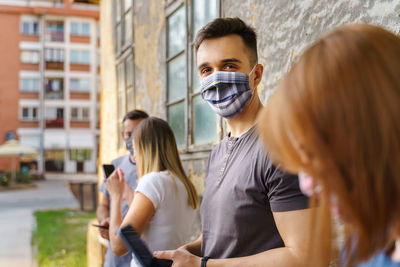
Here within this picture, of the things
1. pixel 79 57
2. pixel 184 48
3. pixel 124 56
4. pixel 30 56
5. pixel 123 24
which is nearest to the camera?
pixel 184 48

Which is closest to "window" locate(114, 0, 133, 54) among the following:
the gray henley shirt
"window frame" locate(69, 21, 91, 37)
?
the gray henley shirt

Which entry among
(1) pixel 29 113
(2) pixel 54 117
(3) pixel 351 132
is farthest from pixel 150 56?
(2) pixel 54 117

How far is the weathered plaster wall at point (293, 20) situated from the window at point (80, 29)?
38.0 m

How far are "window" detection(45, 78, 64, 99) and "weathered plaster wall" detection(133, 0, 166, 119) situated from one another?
33414 mm

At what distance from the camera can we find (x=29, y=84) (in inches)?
1464

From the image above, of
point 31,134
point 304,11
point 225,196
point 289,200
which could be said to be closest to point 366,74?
point 289,200

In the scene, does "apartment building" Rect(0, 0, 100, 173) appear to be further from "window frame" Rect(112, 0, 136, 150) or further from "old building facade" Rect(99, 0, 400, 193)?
"old building facade" Rect(99, 0, 400, 193)

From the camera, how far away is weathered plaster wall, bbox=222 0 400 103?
200cm

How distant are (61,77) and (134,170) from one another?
36.7 meters

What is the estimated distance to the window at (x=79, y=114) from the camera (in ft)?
127

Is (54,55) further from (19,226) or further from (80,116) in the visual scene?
(19,226)

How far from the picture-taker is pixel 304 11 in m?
2.54

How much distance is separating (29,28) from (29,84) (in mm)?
4722

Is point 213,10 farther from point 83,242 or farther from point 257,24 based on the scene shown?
point 83,242
